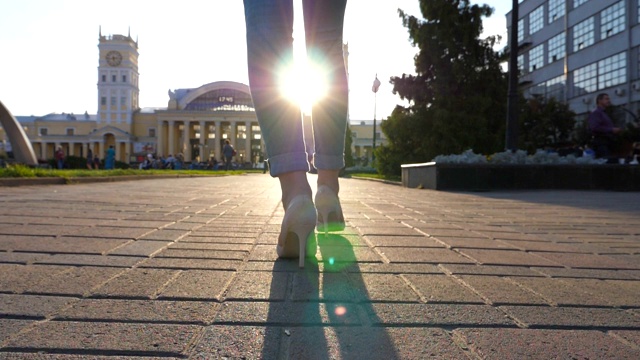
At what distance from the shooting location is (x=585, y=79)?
3531 centimetres

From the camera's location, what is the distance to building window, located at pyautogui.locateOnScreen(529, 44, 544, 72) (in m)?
42.6

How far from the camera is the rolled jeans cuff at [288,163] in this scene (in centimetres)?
230

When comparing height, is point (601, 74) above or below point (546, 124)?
above

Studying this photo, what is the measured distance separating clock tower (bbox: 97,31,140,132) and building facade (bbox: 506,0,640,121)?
3166 inches

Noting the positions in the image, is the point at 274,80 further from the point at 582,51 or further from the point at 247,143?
the point at 247,143

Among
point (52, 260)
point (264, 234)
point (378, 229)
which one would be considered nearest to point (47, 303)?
point (52, 260)

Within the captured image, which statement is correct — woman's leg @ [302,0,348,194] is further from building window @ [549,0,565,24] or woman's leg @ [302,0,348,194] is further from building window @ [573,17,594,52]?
building window @ [549,0,565,24]

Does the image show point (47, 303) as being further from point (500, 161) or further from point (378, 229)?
point (500, 161)

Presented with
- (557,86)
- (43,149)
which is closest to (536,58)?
(557,86)

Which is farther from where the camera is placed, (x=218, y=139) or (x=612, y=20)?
(x=218, y=139)

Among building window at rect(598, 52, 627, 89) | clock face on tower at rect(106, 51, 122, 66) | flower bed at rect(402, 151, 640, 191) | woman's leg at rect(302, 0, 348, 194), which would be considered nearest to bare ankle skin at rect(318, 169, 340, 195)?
woman's leg at rect(302, 0, 348, 194)

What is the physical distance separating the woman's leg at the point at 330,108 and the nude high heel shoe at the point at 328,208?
0.14 ft

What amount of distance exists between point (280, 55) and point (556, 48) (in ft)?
140

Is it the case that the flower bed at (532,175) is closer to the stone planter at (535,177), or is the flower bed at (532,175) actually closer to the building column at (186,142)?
the stone planter at (535,177)
